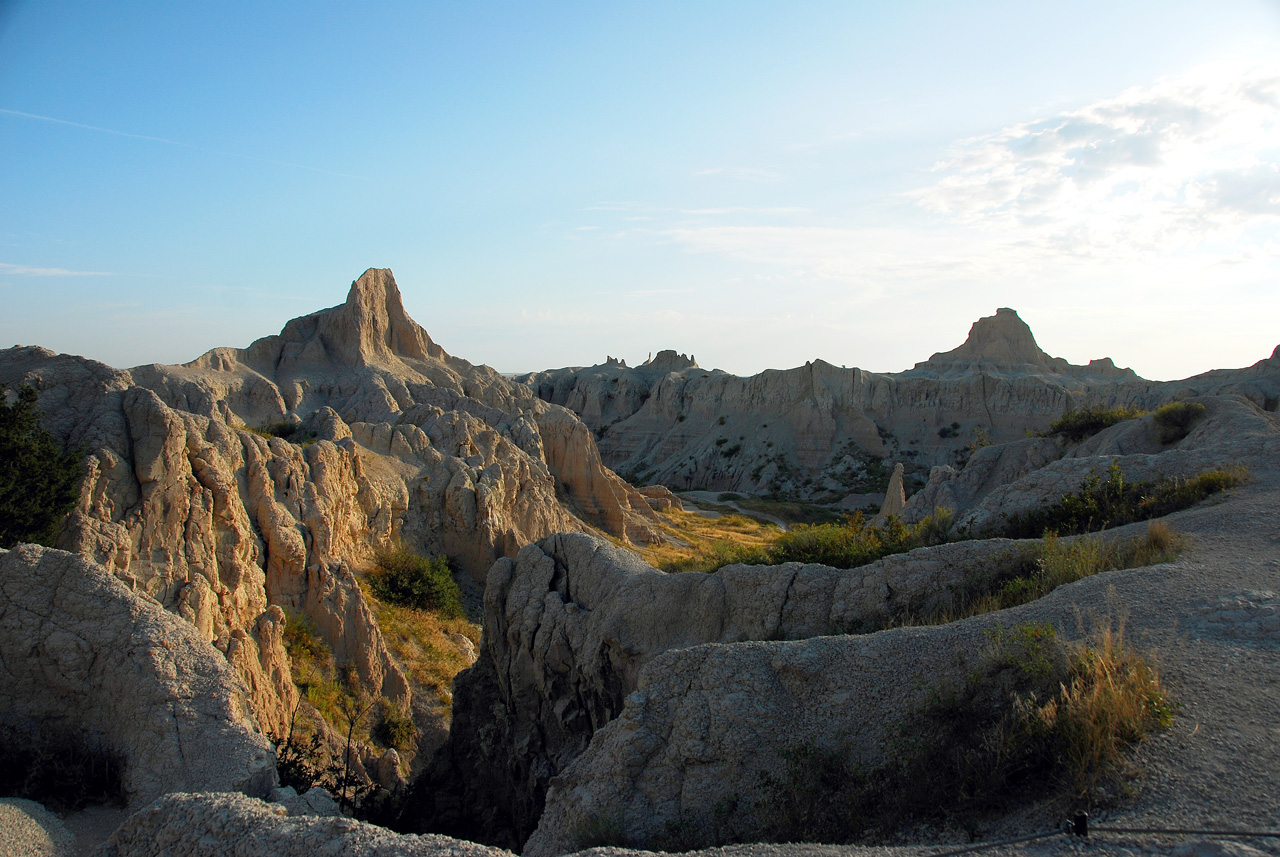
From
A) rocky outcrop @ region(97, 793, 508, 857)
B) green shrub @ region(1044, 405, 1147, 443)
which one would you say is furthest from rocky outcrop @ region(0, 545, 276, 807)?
green shrub @ region(1044, 405, 1147, 443)

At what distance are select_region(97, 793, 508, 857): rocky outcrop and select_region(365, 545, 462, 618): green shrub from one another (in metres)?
15.0

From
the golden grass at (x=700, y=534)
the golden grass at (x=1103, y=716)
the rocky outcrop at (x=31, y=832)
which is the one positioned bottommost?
the golden grass at (x=700, y=534)

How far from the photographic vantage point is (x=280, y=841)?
5340 mm

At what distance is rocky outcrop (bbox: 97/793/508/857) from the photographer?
4.99 meters

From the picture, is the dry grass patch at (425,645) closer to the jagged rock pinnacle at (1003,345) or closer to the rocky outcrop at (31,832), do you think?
the rocky outcrop at (31,832)

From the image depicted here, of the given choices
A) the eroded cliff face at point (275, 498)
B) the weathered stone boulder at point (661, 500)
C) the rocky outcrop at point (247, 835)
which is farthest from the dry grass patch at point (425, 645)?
the weathered stone boulder at point (661, 500)

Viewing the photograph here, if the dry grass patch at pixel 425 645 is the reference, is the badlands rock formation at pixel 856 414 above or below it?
above

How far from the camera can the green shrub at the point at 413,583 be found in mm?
21047

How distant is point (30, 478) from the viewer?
12305mm

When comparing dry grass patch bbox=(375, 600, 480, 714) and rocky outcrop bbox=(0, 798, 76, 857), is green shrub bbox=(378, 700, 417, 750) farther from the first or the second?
rocky outcrop bbox=(0, 798, 76, 857)

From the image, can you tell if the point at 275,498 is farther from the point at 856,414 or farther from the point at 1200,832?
the point at 856,414

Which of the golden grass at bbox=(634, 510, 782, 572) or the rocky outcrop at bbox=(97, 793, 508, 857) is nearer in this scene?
the rocky outcrop at bbox=(97, 793, 508, 857)

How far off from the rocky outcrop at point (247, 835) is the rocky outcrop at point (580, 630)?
4.86 m

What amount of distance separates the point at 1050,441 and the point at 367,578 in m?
20.0
